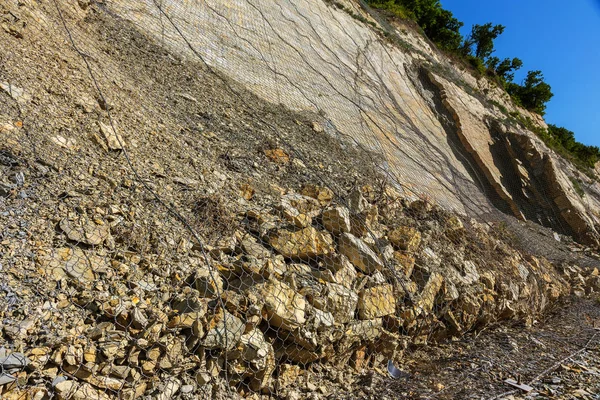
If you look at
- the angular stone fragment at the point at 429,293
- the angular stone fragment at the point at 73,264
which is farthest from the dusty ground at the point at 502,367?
the angular stone fragment at the point at 73,264

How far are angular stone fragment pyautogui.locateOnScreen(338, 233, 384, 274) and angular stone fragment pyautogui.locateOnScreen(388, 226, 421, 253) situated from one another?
41 cm

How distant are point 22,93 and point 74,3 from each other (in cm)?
193

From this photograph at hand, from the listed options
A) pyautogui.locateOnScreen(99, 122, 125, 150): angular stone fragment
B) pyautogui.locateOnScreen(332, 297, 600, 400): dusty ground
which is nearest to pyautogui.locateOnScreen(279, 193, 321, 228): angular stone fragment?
pyautogui.locateOnScreen(332, 297, 600, 400): dusty ground

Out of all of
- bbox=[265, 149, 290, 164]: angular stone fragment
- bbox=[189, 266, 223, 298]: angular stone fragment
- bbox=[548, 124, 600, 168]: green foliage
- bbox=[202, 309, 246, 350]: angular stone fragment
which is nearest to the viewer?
bbox=[202, 309, 246, 350]: angular stone fragment

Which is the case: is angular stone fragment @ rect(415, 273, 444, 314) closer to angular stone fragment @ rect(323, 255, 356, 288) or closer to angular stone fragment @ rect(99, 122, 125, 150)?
angular stone fragment @ rect(323, 255, 356, 288)

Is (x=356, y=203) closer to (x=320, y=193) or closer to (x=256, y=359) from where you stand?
(x=320, y=193)

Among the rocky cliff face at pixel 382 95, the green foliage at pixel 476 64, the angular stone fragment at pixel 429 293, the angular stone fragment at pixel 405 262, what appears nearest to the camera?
the angular stone fragment at pixel 429 293

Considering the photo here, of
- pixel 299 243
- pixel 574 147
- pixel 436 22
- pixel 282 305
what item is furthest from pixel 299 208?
pixel 574 147

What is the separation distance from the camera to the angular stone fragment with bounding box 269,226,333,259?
2348mm

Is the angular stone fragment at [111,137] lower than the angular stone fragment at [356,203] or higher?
lower

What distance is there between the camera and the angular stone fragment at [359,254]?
2.53m

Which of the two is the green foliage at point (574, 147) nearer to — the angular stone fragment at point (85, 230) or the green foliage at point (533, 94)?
the green foliage at point (533, 94)

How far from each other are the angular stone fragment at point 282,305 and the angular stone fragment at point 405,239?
1.15 metres

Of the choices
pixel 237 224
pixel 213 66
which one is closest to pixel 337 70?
pixel 213 66
